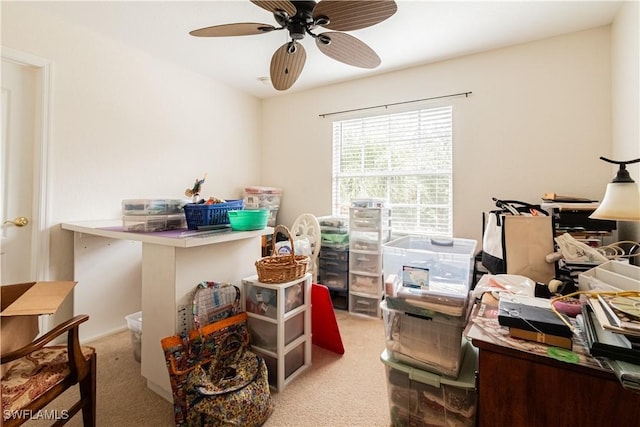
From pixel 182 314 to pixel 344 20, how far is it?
1.87 meters

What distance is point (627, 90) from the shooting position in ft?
6.50

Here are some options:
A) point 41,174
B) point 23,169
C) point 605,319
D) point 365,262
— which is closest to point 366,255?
point 365,262

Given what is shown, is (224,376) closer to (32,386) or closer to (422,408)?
(32,386)

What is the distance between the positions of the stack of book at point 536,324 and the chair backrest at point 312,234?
1.98m

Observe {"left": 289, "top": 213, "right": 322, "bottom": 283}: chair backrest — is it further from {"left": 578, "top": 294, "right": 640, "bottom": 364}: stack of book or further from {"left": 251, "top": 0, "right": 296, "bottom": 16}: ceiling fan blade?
{"left": 578, "top": 294, "right": 640, "bottom": 364}: stack of book

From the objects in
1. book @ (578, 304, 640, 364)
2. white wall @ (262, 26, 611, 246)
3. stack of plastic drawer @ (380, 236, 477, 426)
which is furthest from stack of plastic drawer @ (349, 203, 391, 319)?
book @ (578, 304, 640, 364)

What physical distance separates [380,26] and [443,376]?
2494mm

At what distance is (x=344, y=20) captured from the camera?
1.61 m

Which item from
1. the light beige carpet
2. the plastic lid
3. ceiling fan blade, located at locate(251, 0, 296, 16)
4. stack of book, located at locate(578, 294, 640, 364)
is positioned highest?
ceiling fan blade, located at locate(251, 0, 296, 16)

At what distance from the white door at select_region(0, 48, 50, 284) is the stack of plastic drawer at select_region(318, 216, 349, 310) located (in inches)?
93.9

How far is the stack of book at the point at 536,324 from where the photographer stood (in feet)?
2.70

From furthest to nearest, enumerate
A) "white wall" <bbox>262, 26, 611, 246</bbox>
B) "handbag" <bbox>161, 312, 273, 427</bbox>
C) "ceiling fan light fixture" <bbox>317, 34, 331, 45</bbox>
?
"white wall" <bbox>262, 26, 611, 246</bbox> < "ceiling fan light fixture" <bbox>317, 34, 331, 45</bbox> < "handbag" <bbox>161, 312, 273, 427</bbox>

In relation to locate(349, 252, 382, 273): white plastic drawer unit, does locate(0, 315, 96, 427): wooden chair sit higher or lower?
lower

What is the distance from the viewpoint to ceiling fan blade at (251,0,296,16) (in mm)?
1485
